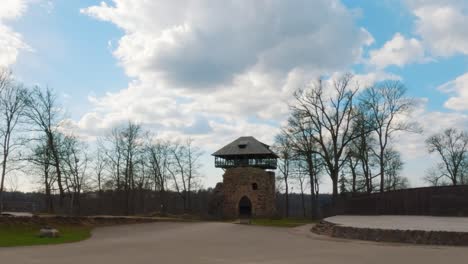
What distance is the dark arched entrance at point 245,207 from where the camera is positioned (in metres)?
46.8

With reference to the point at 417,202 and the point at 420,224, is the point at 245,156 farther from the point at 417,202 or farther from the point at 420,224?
the point at 420,224

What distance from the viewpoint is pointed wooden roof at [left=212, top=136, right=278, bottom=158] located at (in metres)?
47.8

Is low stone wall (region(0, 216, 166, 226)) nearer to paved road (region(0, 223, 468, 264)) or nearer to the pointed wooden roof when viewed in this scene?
paved road (region(0, 223, 468, 264))

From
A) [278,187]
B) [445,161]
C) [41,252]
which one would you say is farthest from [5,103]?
[445,161]

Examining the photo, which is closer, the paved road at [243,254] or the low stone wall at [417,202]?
the paved road at [243,254]

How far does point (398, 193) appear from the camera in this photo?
30.4 m

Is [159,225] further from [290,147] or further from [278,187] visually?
[278,187]

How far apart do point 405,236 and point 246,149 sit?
31297 mm

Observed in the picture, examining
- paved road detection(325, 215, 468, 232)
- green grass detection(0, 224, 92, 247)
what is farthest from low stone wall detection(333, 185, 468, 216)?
green grass detection(0, 224, 92, 247)

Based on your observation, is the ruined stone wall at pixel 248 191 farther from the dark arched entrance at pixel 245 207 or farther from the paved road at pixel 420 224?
the paved road at pixel 420 224

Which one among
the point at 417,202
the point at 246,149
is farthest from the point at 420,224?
the point at 246,149

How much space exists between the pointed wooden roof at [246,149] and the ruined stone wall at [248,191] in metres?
1.77

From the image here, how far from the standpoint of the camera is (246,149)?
48.2 metres

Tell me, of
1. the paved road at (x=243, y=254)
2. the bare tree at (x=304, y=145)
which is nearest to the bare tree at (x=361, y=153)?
the bare tree at (x=304, y=145)
